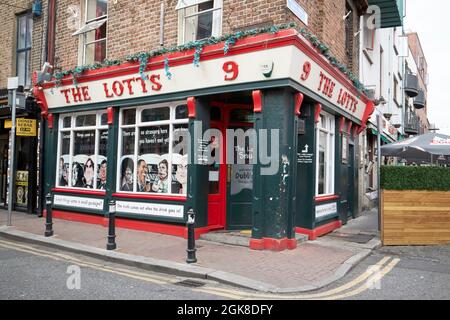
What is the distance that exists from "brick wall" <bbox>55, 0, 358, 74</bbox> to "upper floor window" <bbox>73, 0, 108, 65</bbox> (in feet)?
0.82

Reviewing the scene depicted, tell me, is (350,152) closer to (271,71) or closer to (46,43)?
(271,71)

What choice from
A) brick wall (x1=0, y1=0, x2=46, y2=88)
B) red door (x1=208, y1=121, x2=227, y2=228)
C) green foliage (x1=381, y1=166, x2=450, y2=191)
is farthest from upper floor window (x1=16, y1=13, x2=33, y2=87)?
green foliage (x1=381, y1=166, x2=450, y2=191)

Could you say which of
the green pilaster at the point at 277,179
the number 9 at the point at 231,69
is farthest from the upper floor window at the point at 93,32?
the green pilaster at the point at 277,179

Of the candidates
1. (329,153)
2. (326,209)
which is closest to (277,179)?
Answer: (326,209)

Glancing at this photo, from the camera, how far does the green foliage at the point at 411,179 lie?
934 cm

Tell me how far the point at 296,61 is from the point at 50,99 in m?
7.85

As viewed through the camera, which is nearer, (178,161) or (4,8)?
(178,161)

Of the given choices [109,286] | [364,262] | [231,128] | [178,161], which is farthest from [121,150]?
[364,262]

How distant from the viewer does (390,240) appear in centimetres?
931

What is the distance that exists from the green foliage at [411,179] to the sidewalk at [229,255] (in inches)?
54.3

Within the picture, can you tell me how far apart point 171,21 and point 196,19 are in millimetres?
605

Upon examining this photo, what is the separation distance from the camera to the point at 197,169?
9.36 meters

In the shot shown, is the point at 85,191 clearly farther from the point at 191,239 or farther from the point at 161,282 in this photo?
the point at 161,282

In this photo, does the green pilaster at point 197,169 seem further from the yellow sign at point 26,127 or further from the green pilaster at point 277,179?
the yellow sign at point 26,127
